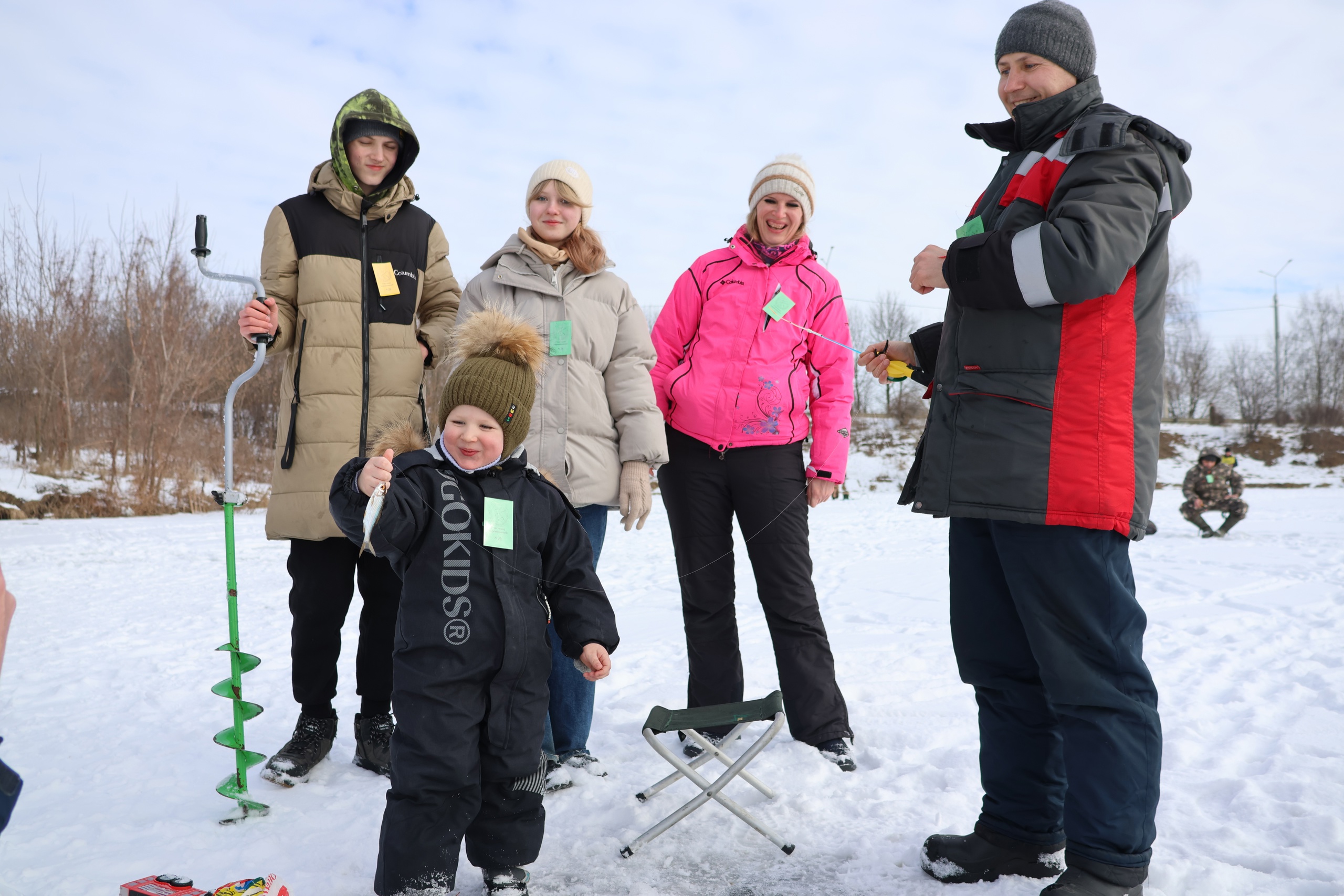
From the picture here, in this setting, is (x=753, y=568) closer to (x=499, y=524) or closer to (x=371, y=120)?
(x=499, y=524)

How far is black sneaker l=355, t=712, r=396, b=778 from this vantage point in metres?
2.88

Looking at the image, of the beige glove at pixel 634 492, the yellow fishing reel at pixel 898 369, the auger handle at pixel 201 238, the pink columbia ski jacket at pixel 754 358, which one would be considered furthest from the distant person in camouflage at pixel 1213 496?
the auger handle at pixel 201 238

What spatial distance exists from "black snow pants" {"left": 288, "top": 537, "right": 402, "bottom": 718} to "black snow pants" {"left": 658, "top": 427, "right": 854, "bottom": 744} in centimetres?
112

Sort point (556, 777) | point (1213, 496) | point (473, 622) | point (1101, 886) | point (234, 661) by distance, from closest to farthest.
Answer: point (1101, 886), point (473, 622), point (234, 661), point (556, 777), point (1213, 496)

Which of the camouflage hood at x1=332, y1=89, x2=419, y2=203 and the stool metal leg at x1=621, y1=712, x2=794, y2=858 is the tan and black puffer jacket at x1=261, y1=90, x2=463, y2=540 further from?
the stool metal leg at x1=621, y1=712, x2=794, y2=858

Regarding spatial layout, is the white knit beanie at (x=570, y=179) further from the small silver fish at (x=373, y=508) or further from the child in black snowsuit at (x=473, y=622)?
the small silver fish at (x=373, y=508)

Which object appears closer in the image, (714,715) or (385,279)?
(714,715)

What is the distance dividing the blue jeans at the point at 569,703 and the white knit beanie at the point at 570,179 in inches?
45.0

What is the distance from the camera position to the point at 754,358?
3.24 m

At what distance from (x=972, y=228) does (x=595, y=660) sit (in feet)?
5.06

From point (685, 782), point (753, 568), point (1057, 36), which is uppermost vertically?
point (1057, 36)

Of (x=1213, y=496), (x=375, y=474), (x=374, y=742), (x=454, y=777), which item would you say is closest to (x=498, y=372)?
(x=375, y=474)

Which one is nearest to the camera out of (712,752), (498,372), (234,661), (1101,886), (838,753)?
(1101,886)

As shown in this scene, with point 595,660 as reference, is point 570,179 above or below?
above
